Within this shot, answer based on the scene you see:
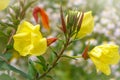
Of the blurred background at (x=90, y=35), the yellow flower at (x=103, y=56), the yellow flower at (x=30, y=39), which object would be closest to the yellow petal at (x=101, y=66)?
the yellow flower at (x=103, y=56)

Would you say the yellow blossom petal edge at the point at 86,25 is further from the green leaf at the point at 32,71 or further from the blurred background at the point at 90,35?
the blurred background at the point at 90,35

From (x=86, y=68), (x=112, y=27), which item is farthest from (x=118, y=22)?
(x=86, y=68)

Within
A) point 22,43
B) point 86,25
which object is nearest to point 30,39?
point 22,43

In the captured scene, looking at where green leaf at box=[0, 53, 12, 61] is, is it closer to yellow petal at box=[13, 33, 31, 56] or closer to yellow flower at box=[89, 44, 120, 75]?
yellow petal at box=[13, 33, 31, 56]

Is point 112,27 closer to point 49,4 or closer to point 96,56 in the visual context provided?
point 49,4

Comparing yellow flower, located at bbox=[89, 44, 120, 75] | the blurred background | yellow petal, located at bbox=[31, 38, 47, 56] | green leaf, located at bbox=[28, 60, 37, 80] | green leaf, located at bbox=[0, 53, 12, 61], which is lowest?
the blurred background

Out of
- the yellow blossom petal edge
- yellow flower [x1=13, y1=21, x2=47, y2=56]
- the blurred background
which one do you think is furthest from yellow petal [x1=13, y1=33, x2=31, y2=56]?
the blurred background

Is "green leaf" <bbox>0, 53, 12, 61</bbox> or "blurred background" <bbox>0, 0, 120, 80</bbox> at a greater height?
"green leaf" <bbox>0, 53, 12, 61</bbox>
